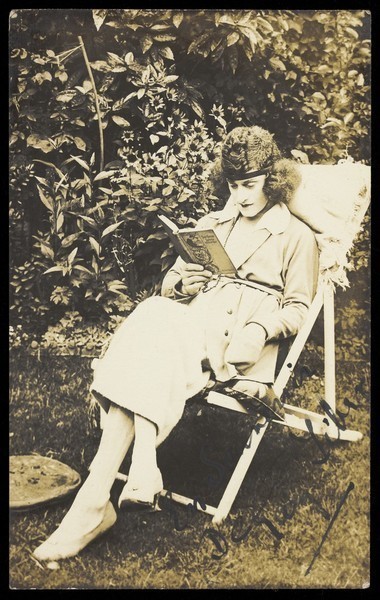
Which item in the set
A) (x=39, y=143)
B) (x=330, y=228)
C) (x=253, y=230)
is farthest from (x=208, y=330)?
(x=39, y=143)

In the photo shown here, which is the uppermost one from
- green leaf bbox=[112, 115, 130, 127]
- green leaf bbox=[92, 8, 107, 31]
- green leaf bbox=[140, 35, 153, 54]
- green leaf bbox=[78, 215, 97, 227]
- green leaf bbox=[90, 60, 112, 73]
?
green leaf bbox=[92, 8, 107, 31]

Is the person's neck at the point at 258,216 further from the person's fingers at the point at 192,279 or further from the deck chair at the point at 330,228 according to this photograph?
the person's fingers at the point at 192,279

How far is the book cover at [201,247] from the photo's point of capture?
3.70m

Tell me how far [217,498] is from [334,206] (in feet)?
5.67

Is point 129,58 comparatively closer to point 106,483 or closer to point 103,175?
point 103,175

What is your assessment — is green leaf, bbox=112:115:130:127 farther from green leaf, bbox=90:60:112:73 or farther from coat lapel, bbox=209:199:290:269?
coat lapel, bbox=209:199:290:269

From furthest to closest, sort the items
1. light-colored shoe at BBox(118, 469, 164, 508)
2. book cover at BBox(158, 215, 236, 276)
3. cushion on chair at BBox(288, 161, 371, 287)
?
cushion on chair at BBox(288, 161, 371, 287) → book cover at BBox(158, 215, 236, 276) → light-colored shoe at BBox(118, 469, 164, 508)

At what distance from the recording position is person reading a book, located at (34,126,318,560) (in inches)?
142

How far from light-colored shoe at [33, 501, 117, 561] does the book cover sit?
4.71ft

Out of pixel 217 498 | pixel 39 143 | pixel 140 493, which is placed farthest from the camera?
pixel 39 143

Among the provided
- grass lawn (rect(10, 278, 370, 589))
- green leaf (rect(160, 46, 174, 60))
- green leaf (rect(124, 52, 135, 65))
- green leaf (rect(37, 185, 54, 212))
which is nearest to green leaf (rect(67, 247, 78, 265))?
green leaf (rect(37, 185, 54, 212))

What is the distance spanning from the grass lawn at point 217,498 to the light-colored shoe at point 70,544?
0.14ft

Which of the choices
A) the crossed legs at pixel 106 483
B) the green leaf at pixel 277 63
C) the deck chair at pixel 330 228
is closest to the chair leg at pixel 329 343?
the deck chair at pixel 330 228

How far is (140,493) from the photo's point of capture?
3586 mm
